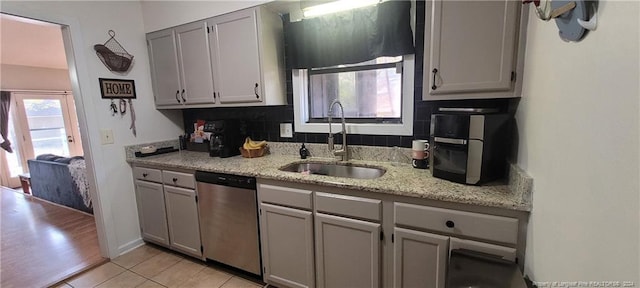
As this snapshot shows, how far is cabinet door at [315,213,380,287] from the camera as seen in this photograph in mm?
1514

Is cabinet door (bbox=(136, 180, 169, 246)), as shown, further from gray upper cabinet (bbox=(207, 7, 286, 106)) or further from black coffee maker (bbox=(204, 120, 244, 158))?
gray upper cabinet (bbox=(207, 7, 286, 106))

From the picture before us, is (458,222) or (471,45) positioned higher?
(471,45)

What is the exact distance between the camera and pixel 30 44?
12.3ft

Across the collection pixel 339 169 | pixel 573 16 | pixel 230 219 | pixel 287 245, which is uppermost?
pixel 573 16

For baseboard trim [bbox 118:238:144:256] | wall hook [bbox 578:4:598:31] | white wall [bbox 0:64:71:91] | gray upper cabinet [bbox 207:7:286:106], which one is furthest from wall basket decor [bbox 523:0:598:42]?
white wall [bbox 0:64:71:91]

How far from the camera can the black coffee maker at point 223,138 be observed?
235 centimetres

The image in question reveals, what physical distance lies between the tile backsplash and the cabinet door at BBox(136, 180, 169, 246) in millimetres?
803

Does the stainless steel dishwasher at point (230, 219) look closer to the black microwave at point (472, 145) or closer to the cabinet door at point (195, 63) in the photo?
the cabinet door at point (195, 63)

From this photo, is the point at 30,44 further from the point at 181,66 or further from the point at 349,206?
the point at 349,206

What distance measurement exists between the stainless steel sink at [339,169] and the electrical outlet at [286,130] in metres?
0.35

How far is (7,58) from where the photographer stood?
450cm

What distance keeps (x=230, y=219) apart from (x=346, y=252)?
920 mm

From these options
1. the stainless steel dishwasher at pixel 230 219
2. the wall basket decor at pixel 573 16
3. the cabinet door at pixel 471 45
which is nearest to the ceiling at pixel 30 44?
the stainless steel dishwasher at pixel 230 219

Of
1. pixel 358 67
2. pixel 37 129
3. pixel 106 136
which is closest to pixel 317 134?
pixel 358 67
